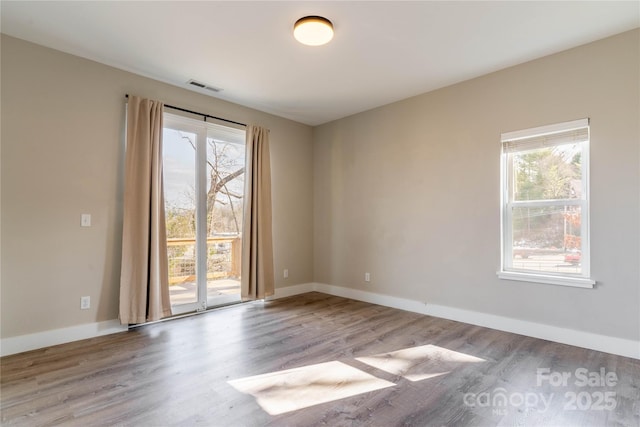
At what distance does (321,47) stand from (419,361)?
2980 mm

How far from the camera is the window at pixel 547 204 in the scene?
9.94ft

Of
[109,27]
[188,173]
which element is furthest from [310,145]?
[109,27]

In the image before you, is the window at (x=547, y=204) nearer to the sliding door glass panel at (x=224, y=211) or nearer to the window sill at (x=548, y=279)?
the window sill at (x=548, y=279)

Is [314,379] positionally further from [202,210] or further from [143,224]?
[202,210]

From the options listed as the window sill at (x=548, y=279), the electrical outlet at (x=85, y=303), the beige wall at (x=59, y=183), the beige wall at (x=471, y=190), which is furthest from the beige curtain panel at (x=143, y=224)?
the window sill at (x=548, y=279)

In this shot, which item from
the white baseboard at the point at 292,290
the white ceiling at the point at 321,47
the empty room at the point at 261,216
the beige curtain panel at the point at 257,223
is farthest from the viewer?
the white baseboard at the point at 292,290

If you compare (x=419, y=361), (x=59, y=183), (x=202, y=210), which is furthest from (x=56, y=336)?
(x=419, y=361)

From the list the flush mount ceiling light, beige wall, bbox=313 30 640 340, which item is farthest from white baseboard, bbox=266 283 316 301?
the flush mount ceiling light

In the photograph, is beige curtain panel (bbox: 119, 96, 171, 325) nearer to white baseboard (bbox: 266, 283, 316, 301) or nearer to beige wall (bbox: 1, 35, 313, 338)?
beige wall (bbox: 1, 35, 313, 338)

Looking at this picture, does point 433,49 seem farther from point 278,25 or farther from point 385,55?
point 278,25

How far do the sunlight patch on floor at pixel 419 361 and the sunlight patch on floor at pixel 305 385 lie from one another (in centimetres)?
21

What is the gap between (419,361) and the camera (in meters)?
2.67

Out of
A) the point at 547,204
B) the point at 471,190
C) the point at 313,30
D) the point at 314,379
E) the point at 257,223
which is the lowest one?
the point at 314,379

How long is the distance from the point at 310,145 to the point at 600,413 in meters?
4.72
